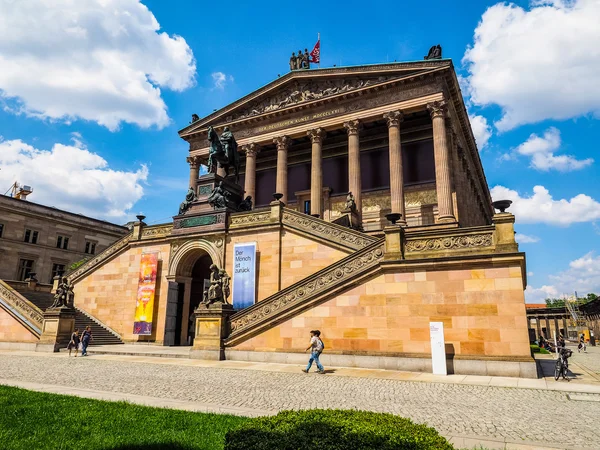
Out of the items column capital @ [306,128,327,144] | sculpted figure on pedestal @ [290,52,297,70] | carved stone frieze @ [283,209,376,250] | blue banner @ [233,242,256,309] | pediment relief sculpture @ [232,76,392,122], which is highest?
sculpted figure on pedestal @ [290,52,297,70]

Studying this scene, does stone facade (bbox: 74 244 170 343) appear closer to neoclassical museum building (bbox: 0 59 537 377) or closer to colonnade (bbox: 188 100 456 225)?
neoclassical museum building (bbox: 0 59 537 377)

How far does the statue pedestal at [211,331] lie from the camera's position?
1894 cm

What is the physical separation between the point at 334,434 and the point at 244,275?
69.6ft

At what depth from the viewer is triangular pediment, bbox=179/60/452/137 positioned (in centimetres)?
3669

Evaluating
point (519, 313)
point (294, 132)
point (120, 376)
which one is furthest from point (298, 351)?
point (294, 132)

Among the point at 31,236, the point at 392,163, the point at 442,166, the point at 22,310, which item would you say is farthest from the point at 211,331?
the point at 31,236

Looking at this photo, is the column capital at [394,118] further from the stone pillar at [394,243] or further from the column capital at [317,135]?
the stone pillar at [394,243]

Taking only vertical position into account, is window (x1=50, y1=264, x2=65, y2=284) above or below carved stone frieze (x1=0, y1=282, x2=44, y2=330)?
above

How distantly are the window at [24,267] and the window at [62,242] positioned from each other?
14.3 ft

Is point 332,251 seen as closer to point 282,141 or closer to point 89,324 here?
point 89,324

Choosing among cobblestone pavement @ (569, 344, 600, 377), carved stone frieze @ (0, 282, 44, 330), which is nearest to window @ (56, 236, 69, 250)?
carved stone frieze @ (0, 282, 44, 330)

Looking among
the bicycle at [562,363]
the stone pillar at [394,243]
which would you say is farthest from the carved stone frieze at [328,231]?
the bicycle at [562,363]

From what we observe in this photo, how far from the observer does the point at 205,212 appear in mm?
27781

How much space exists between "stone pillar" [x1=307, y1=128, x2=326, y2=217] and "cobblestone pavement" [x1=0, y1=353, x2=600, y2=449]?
22761 millimetres
